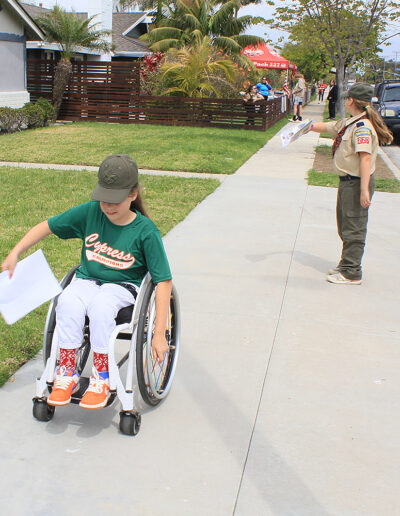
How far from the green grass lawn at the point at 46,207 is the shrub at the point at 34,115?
8635 millimetres

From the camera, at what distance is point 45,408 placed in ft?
9.86

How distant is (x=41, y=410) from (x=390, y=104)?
763 inches

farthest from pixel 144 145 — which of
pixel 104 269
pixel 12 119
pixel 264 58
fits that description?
pixel 264 58

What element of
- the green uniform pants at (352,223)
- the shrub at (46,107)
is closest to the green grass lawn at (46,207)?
the green uniform pants at (352,223)

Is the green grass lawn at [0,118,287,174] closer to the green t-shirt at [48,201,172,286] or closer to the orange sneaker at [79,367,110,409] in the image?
the green t-shirt at [48,201,172,286]

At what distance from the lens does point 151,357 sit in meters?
3.10

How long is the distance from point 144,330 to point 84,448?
624 mm

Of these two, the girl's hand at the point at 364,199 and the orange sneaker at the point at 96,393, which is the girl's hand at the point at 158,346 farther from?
the girl's hand at the point at 364,199

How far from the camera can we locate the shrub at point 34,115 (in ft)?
60.4

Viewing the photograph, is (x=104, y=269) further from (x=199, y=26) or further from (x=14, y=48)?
(x=199, y=26)

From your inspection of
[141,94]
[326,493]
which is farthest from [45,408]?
[141,94]

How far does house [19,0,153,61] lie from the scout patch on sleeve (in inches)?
724

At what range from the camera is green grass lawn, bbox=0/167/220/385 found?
3959mm

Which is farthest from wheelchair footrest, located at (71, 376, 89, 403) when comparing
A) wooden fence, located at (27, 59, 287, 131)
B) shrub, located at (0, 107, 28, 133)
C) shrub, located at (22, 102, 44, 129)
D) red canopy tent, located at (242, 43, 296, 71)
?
red canopy tent, located at (242, 43, 296, 71)
